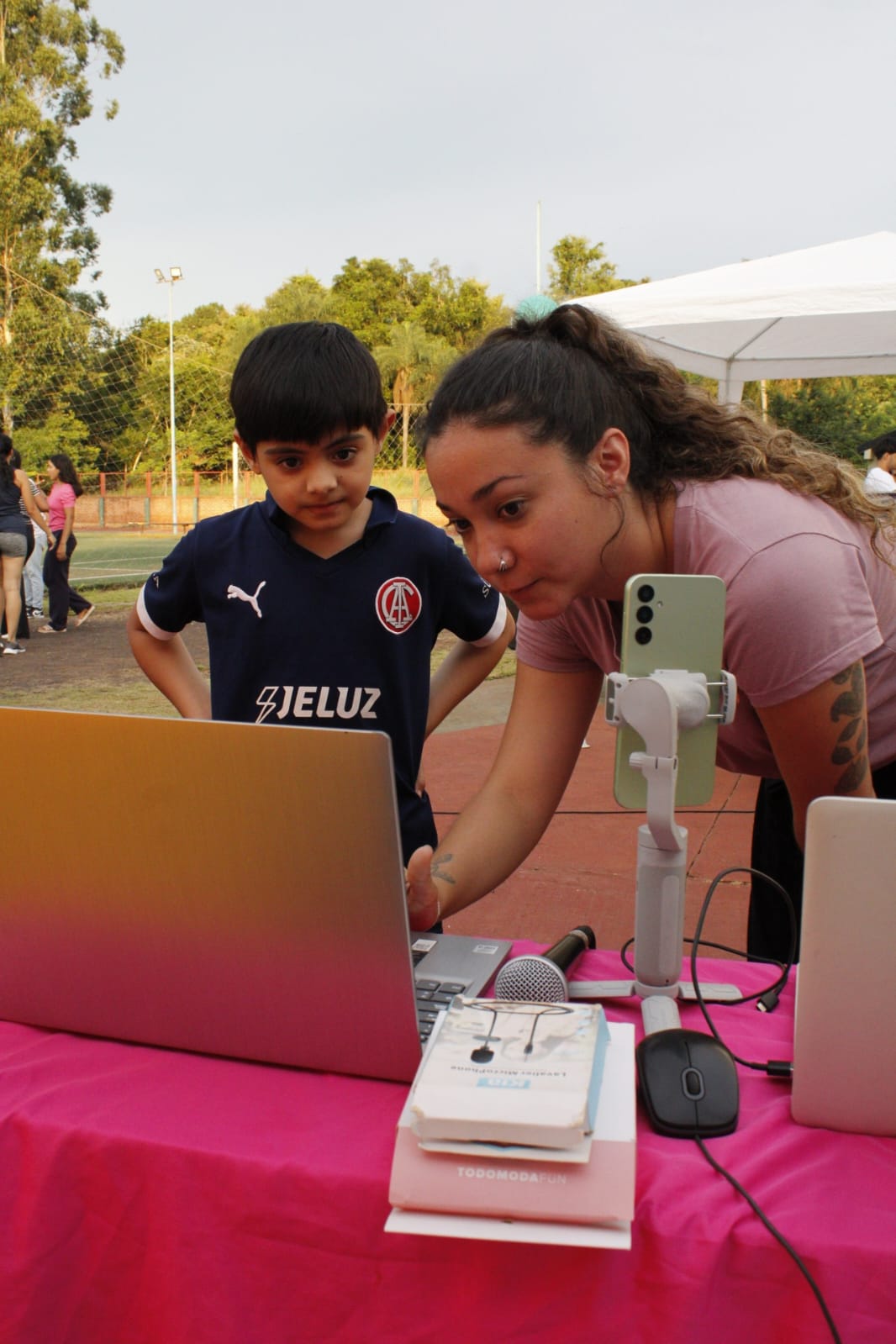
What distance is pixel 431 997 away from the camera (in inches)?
43.2

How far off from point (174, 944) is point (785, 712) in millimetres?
699

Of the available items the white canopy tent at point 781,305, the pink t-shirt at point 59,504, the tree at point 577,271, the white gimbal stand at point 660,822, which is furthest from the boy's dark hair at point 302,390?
the tree at point 577,271

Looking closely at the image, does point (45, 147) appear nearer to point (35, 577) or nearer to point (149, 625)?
point (35, 577)

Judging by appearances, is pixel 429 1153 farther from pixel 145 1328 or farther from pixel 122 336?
pixel 122 336

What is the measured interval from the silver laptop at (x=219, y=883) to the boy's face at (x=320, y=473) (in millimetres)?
796

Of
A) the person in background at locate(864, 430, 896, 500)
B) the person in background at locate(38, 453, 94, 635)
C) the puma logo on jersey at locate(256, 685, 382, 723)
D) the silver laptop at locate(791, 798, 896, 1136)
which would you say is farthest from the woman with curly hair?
the person in background at locate(38, 453, 94, 635)

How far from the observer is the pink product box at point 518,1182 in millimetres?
724

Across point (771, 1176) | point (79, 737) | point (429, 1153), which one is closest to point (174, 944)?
point (79, 737)

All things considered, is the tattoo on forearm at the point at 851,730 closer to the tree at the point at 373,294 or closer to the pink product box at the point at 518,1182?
the pink product box at the point at 518,1182

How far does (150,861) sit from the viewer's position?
90 centimetres

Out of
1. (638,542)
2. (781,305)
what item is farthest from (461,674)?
(781,305)

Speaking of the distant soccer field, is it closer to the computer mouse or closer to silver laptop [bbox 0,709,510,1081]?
silver laptop [bbox 0,709,510,1081]

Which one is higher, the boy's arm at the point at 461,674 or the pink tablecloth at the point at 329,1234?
the boy's arm at the point at 461,674

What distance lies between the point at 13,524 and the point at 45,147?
17.8 metres
